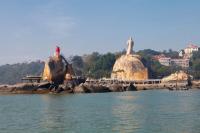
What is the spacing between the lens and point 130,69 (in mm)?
139625

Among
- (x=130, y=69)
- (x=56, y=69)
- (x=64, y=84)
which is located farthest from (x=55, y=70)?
(x=130, y=69)

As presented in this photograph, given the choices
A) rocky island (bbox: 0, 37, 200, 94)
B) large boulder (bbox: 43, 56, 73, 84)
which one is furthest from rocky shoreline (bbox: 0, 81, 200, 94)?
large boulder (bbox: 43, 56, 73, 84)

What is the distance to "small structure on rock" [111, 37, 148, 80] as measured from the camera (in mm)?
139375

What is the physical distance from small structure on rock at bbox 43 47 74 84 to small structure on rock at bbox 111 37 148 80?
41140 millimetres

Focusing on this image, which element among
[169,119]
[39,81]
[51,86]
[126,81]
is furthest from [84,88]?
[169,119]

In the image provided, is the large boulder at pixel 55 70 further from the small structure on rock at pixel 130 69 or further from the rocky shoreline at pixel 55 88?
the small structure on rock at pixel 130 69

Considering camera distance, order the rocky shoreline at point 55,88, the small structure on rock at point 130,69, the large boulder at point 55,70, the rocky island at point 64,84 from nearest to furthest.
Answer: the rocky shoreline at point 55,88
the rocky island at point 64,84
the large boulder at point 55,70
the small structure on rock at point 130,69

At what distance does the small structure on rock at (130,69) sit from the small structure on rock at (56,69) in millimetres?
41140

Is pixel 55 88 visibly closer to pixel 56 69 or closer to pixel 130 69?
pixel 56 69

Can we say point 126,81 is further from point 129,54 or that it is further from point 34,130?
point 34,130

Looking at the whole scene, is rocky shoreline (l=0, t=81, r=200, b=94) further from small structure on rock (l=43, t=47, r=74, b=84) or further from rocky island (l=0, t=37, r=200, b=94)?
small structure on rock (l=43, t=47, r=74, b=84)

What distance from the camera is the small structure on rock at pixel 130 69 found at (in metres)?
139

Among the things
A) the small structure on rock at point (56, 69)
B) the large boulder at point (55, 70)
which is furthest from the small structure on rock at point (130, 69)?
the large boulder at point (55, 70)

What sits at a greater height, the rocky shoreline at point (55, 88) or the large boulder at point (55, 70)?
the large boulder at point (55, 70)
